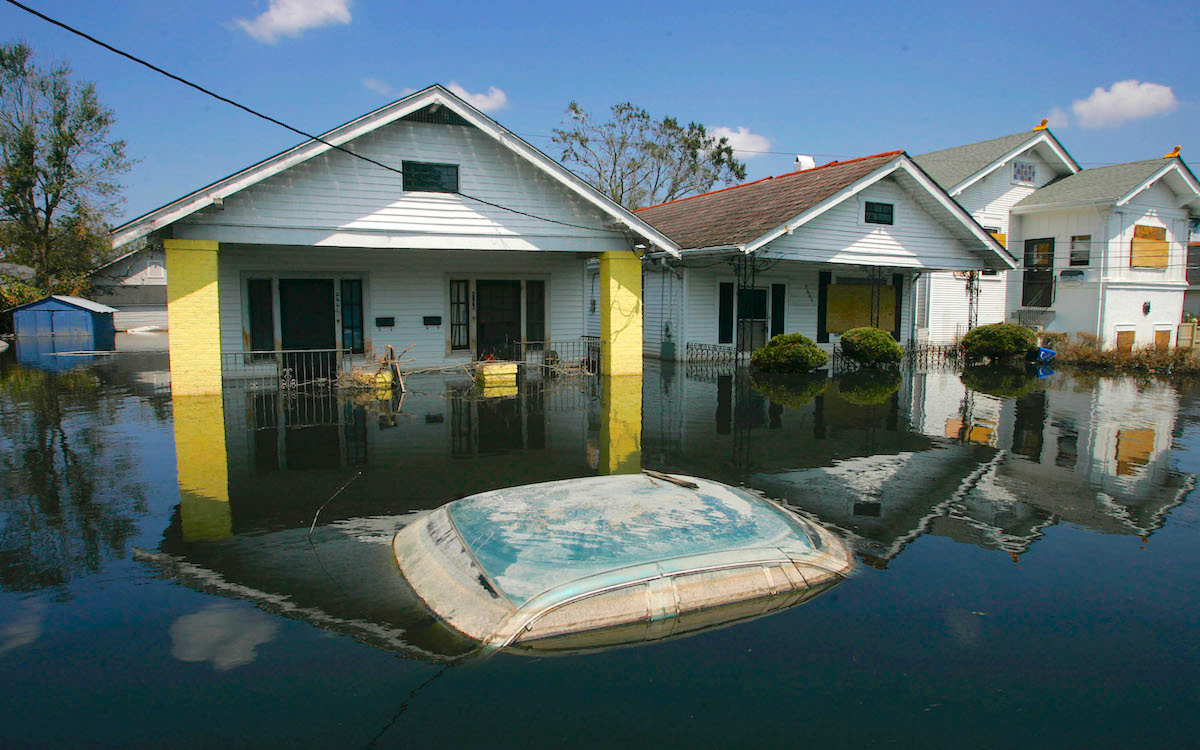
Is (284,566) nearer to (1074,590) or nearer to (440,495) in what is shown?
(440,495)

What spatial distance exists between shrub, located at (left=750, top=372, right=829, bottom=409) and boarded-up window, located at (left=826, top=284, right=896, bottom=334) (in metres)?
5.17

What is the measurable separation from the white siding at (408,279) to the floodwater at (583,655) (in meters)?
6.09

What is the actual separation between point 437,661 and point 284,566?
2.03 m

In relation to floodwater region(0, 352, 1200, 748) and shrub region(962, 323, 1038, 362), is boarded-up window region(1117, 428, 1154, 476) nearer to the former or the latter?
floodwater region(0, 352, 1200, 748)

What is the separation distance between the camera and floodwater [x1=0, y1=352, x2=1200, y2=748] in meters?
3.68

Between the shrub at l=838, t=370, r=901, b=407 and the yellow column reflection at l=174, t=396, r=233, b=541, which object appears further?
the shrub at l=838, t=370, r=901, b=407

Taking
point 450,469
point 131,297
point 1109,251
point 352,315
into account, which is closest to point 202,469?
point 450,469

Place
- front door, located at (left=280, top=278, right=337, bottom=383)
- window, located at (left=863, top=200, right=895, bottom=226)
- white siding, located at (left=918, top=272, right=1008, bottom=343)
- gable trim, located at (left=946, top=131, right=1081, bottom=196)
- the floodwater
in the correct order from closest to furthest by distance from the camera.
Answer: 1. the floodwater
2. front door, located at (left=280, top=278, right=337, bottom=383)
3. window, located at (left=863, top=200, right=895, bottom=226)
4. gable trim, located at (left=946, top=131, right=1081, bottom=196)
5. white siding, located at (left=918, top=272, right=1008, bottom=343)

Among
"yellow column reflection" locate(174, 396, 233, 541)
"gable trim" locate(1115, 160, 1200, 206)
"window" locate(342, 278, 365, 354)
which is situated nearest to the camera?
"yellow column reflection" locate(174, 396, 233, 541)

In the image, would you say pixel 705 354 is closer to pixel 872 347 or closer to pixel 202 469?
pixel 872 347

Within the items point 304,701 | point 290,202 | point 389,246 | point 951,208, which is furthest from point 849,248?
point 304,701

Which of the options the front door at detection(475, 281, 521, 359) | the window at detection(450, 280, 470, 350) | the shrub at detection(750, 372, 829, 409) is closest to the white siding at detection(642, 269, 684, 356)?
the shrub at detection(750, 372, 829, 409)

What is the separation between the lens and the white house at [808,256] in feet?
65.4

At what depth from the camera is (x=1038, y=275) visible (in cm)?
2758
